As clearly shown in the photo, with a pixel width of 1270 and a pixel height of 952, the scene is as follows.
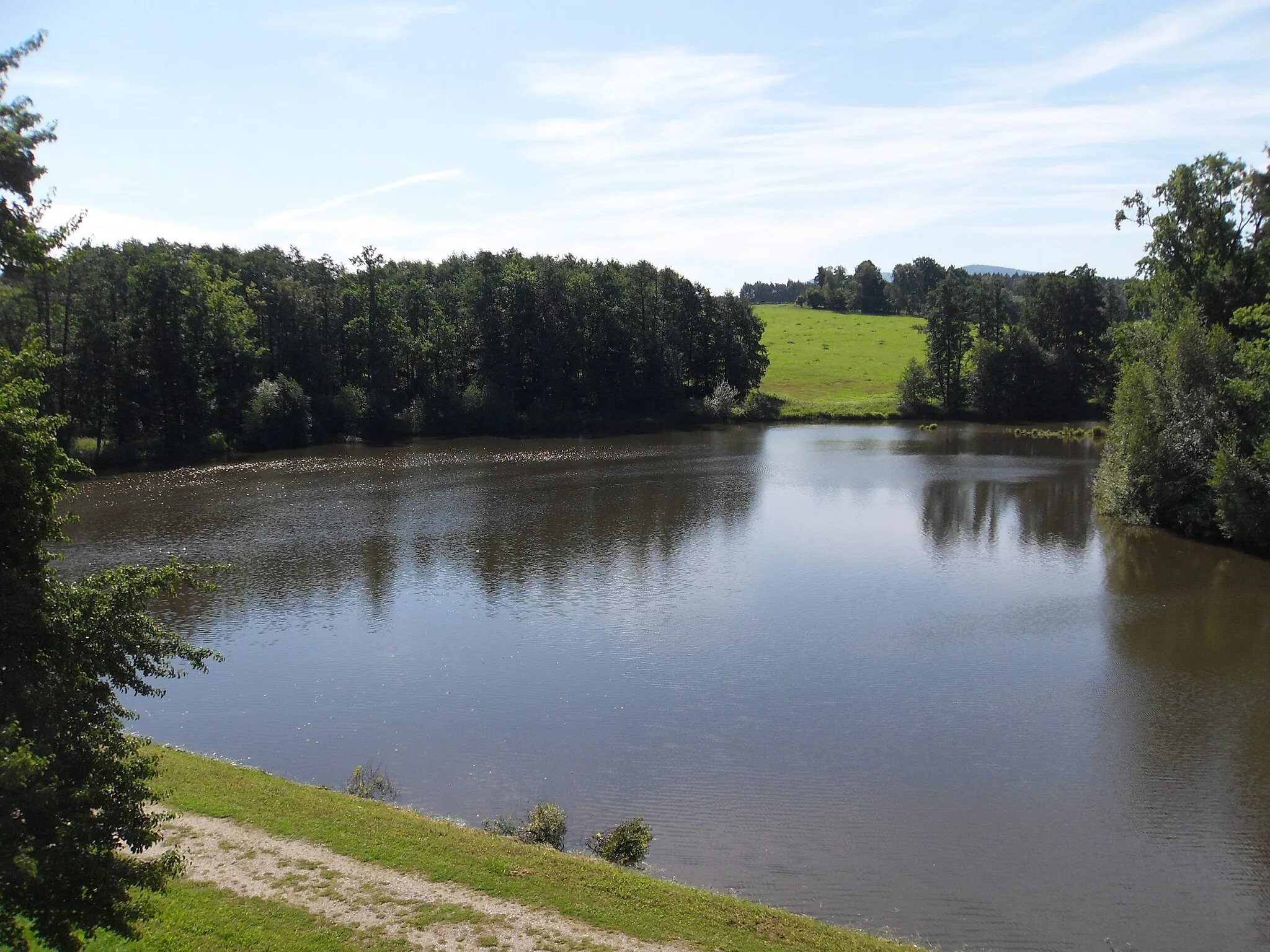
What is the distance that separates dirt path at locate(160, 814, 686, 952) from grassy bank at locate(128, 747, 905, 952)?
0.20 meters

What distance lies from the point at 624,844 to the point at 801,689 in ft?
24.8

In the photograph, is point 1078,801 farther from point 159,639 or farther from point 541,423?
point 541,423

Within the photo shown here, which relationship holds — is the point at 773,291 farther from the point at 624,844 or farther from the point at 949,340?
the point at 624,844

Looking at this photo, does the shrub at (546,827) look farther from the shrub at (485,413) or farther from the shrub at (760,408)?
the shrub at (760,408)

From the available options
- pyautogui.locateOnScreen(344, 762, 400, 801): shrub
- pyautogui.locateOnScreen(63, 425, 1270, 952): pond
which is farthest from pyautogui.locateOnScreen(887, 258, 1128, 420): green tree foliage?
pyautogui.locateOnScreen(344, 762, 400, 801): shrub

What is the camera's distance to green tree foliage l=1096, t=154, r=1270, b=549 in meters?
31.0

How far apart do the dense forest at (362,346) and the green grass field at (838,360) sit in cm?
605

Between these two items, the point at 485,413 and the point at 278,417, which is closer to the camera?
the point at 278,417

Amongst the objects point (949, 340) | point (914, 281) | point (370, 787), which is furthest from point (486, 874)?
point (914, 281)

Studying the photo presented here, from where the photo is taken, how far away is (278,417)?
60.5 m

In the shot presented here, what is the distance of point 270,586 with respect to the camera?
2694cm

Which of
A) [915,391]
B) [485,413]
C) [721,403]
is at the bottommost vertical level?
[485,413]

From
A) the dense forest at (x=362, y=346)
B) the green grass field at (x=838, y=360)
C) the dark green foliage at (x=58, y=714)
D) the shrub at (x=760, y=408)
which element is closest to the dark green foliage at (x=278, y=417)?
the dense forest at (x=362, y=346)

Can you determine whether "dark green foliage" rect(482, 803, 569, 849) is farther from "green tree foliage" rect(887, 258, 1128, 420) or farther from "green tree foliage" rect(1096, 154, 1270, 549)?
"green tree foliage" rect(887, 258, 1128, 420)
